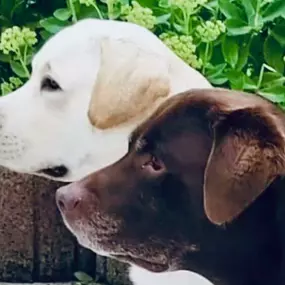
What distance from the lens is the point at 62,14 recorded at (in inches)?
81.1

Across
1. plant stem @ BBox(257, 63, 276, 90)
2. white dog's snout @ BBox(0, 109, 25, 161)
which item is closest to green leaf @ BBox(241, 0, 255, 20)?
plant stem @ BBox(257, 63, 276, 90)

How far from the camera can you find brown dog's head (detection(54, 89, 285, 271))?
52.7 inches

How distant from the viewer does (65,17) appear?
2.05 metres

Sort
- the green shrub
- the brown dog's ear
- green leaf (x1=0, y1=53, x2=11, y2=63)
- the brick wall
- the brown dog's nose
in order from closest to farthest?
the brown dog's ear, the brown dog's nose, the green shrub, green leaf (x1=0, y1=53, x2=11, y2=63), the brick wall

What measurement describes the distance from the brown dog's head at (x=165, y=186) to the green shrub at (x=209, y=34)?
516 mm

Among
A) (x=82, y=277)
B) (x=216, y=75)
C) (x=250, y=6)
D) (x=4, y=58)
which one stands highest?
(x=250, y=6)

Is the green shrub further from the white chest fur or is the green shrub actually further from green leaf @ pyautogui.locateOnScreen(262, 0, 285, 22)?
the white chest fur

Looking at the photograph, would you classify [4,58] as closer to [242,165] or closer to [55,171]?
[55,171]

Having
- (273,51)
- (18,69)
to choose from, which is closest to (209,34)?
(273,51)

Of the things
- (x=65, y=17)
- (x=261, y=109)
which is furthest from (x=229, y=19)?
(x=261, y=109)

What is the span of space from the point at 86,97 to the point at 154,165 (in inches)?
13.1

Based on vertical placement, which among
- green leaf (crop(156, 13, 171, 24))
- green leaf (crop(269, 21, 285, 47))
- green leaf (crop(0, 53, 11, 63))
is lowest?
green leaf (crop(0, 53, 11, 63))

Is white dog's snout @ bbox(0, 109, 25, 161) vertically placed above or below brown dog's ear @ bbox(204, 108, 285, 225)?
below

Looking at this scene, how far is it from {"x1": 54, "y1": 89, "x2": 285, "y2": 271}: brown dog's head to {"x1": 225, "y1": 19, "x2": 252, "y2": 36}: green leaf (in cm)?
59
